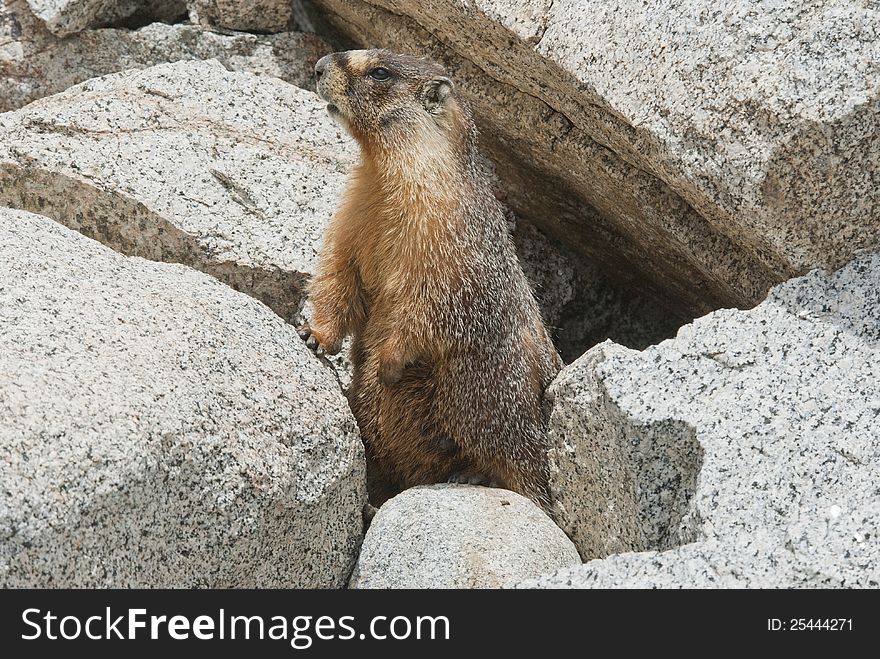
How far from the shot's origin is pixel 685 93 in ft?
14.1

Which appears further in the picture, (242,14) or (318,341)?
(242,14)

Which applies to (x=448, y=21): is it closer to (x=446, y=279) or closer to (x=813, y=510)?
(x=446, y=279)

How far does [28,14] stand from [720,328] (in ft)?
14.4

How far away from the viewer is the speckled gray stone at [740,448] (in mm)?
3439

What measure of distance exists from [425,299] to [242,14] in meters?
2.64

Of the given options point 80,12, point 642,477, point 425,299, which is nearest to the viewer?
point 642,477

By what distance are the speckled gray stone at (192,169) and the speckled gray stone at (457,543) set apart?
5.01 feet

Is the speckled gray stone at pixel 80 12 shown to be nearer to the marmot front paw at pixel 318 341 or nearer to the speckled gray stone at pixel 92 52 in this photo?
the speckled gray stone at pixel 92 52

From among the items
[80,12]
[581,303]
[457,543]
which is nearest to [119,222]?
[80,12]

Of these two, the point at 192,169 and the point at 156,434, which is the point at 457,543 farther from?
the point at 192,169

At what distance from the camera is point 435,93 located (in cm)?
514

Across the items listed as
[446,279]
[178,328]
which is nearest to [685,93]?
[446,279]

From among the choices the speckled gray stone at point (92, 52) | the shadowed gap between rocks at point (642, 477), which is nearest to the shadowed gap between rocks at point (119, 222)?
the speckled gray stone at point (92, 52)

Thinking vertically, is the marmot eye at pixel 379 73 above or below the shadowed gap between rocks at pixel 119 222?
above
